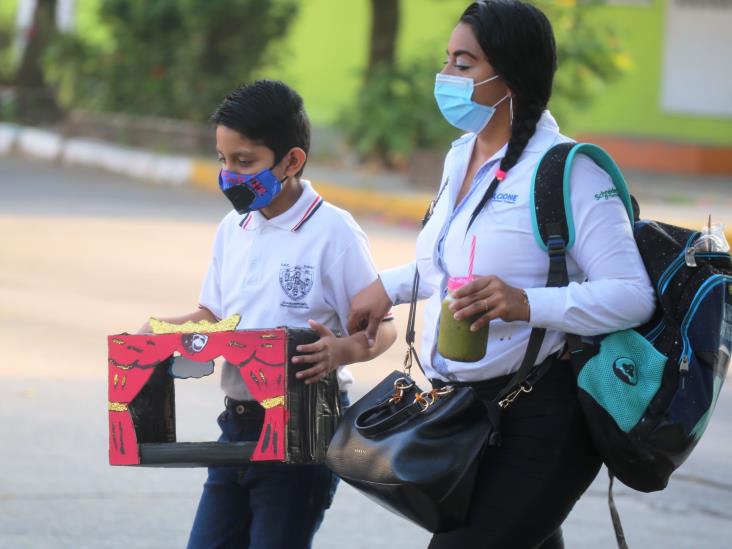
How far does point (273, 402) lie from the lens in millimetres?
3096

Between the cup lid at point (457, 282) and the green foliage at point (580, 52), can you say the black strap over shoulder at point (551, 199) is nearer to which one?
the cup lid at point (457, 282)

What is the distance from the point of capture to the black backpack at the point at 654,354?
2.76 metres

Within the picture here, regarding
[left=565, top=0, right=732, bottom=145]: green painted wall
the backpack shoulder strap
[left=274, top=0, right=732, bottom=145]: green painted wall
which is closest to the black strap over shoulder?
the backpack shoulder strap

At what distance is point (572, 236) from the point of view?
9.23ft

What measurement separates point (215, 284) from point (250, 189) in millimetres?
343

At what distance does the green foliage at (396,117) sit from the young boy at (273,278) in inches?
540

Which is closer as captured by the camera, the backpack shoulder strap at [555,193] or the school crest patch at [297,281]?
the backpack shoulder strap at [555,193]

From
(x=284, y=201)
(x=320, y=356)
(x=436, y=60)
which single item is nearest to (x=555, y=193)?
(x=320, y=356)

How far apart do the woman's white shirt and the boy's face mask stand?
53cm

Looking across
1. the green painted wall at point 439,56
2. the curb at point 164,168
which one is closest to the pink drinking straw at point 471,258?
the curb at point 164,168

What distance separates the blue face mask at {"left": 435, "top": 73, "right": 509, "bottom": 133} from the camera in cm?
299

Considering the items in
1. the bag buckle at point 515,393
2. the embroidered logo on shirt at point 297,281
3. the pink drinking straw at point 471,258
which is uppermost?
the pink drinking straw at point 471,258

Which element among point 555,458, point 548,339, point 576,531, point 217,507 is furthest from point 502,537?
point 576,531

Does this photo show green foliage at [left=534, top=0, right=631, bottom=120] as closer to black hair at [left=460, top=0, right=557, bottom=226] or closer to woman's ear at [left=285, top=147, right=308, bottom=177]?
woman's ear at [left=285, top=147, right=308, bottom=177]
